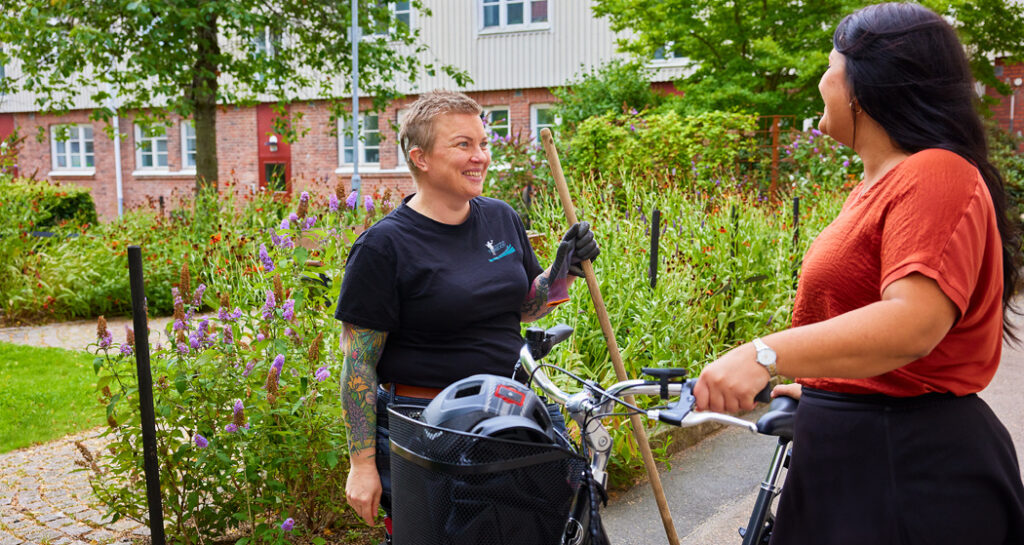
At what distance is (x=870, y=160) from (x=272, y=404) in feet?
7.90

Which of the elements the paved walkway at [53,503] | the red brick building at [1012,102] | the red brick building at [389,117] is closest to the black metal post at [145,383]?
the paved walkway at [53,503]

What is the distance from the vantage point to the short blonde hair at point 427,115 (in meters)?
2.49

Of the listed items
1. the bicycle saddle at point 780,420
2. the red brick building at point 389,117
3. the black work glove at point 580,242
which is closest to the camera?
the bicycle saddle at point 780,420

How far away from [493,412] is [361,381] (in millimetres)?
810

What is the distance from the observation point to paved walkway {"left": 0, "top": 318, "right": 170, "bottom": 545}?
4.05 meters

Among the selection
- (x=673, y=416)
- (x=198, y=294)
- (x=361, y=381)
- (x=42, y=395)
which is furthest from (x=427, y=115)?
(x=42, y=395)

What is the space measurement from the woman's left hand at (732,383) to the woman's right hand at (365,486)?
3.83 feet

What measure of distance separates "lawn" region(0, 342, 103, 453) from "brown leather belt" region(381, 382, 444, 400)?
10.6ft

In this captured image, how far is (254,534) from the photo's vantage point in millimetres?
3418

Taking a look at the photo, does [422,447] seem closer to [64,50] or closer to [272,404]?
[272,404]

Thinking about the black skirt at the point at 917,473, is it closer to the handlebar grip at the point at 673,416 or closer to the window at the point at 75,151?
the handlebar grip at the point at 673,416

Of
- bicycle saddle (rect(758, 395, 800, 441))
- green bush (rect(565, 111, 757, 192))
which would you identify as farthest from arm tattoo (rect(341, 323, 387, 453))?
green bush (rect(565, 111, 757, 192))

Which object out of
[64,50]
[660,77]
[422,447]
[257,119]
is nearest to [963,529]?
[422,447]

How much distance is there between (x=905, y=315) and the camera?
57.6 inches
